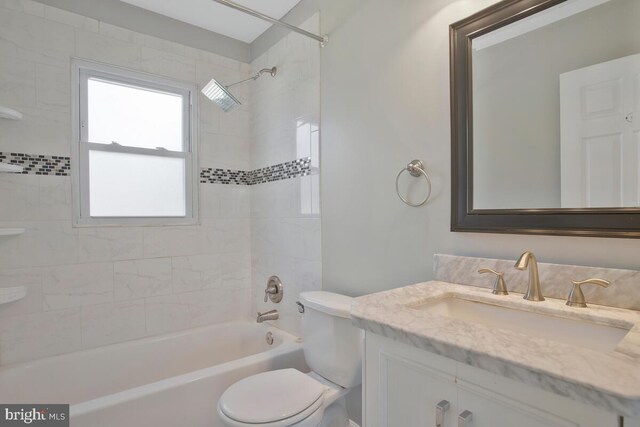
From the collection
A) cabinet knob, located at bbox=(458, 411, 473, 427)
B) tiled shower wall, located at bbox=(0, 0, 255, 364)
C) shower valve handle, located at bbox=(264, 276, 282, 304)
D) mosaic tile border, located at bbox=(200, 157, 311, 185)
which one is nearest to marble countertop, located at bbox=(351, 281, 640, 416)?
cabinet knob, located at bbox=(458, 411, 473, 427)

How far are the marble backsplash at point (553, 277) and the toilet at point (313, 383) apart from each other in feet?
1.66

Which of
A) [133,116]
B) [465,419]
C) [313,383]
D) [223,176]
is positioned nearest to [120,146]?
[133,116]

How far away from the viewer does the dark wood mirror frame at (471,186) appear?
3.26ft

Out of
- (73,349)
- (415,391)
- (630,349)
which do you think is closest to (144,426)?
(73,349)

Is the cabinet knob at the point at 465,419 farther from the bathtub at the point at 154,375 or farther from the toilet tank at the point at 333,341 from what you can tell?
the bathtub at the point at 154,375

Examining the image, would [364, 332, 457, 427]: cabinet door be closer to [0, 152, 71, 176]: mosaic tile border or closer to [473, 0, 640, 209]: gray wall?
[473, 0, 640, 209]: gray wall

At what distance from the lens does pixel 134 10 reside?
2.27m

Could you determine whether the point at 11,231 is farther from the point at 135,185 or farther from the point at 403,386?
the point at 403,386

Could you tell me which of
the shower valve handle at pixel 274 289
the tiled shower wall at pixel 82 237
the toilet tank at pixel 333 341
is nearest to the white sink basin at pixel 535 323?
the toilet tank at pixel 333 341

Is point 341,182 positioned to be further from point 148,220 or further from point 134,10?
point 134,10

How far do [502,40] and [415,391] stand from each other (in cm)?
120

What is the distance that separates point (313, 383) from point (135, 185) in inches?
70.3

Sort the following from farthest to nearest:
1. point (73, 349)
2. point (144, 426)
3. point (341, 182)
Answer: point (73, 349), point (341, 182), point (144, 426)

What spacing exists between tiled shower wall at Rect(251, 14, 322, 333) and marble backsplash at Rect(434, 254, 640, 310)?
3.03 ft
